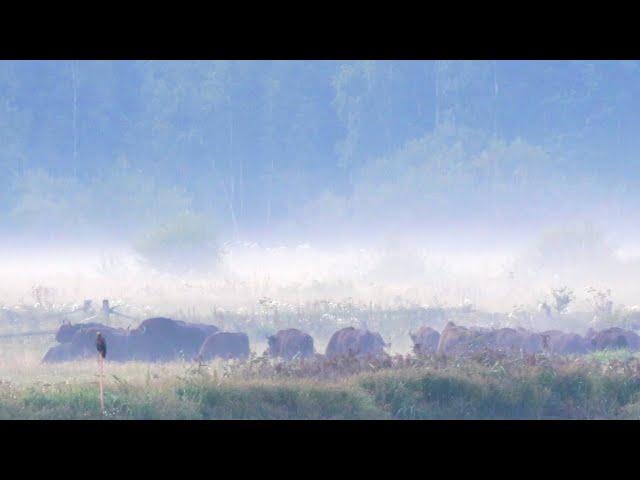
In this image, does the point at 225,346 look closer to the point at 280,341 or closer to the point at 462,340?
the point at 280,341

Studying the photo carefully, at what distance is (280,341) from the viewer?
12984 mm

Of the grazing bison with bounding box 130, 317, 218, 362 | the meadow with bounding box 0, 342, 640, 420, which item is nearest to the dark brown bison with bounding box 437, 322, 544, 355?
the meadow with bounding box 0, 342, 640, 420

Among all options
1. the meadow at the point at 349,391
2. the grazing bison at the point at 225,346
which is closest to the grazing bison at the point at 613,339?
the meadow at the point at 349,391

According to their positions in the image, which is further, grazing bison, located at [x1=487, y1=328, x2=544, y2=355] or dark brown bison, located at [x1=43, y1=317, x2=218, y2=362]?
dark brown bison, located at [x1=43, y1=317, x2=218, y2=362]

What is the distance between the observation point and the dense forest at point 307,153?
1488 centimetres

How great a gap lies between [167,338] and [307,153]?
13.7ft

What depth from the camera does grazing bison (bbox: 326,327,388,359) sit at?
12.9m

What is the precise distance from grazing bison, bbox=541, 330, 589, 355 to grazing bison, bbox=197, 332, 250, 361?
4.36 metres

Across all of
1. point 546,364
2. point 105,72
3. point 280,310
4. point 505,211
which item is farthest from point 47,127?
point 546,364

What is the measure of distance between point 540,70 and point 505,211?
7.97 ft

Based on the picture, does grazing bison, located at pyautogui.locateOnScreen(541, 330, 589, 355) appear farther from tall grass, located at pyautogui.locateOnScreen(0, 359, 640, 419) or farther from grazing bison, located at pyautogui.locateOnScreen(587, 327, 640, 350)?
tall grass, located at pyautogui.locateOnScreen(0, 359, 640, 419)

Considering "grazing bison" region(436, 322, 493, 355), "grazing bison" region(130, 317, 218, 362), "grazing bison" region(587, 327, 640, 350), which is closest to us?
"grazing bison" region(436, 322, 493, 355)

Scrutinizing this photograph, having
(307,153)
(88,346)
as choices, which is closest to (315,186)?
(307,153)

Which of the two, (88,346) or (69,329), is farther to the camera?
(69,329)
